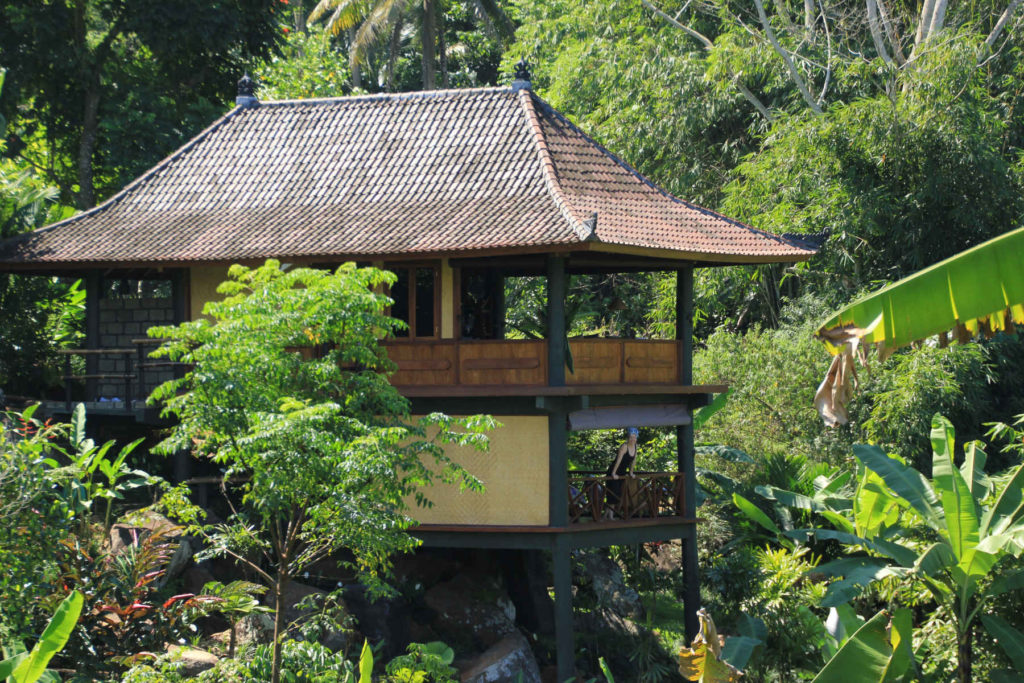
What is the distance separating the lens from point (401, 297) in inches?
615

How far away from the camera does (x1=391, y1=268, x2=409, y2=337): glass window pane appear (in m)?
15.5

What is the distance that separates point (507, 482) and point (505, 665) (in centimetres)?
209

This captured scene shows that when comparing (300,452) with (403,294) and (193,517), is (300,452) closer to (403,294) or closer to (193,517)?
(193,517)

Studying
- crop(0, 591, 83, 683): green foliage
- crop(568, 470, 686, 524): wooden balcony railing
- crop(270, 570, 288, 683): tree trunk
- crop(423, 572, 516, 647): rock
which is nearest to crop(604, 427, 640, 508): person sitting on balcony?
crop(568, 470, 686, 524): wooden balcony railing

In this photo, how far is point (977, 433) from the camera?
20.6 metres

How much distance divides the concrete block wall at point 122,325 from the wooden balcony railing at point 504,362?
12.6 ft

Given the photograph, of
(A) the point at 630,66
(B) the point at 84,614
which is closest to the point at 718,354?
(A) the point at 630,66

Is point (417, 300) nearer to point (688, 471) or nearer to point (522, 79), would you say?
point (522, 79)

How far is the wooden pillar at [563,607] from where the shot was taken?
14781 mm

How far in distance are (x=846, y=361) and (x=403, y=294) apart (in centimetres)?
913

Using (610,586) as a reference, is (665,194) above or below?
above

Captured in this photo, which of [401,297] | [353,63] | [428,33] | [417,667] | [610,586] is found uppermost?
[428,33]

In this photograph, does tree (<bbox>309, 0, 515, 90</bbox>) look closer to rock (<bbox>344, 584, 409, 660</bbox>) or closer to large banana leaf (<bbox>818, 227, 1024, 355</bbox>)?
rock (<bbox>344, 584, 409, 660</bbox>)

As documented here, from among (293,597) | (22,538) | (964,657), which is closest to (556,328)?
(293,597)
